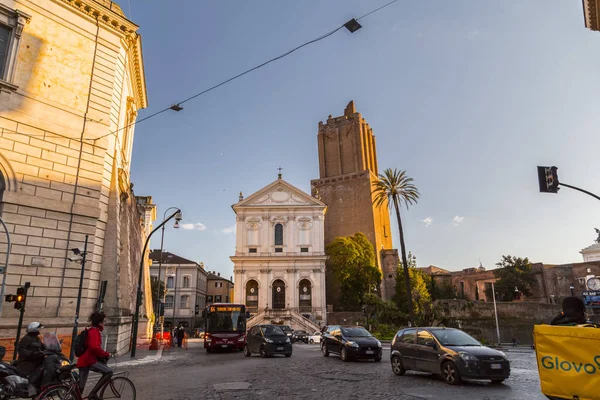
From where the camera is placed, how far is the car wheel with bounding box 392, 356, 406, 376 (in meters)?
11.5

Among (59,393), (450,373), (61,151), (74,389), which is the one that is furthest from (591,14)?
(61,151)

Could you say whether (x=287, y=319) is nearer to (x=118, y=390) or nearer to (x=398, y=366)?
(x=398, y=366)

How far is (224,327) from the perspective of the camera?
22.4 m

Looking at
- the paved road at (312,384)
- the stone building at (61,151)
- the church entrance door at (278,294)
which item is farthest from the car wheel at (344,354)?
the church entrance door at (278,294)

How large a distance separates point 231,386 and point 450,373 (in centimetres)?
534

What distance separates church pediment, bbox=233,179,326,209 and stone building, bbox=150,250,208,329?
61.6 feet

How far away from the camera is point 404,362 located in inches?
449

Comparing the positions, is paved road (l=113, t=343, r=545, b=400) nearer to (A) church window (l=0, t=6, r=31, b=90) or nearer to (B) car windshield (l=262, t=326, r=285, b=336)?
(B) car windshield (l=262, t=326, r=285, b=336)

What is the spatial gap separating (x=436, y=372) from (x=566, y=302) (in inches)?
250

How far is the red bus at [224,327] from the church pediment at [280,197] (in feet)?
100

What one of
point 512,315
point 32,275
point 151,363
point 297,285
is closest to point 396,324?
point 297,285

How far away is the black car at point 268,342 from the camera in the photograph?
57.9 feet

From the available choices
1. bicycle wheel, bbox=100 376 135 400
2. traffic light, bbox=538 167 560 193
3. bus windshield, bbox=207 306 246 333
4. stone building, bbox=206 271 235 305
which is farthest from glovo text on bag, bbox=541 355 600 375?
stone building, bbox=206 271 235 305

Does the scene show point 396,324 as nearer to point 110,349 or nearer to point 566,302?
point 110,349
